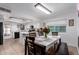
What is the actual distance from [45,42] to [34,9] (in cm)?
60

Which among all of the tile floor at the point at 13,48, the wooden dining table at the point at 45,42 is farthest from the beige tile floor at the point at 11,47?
the wooden dining table at the point at 45,42

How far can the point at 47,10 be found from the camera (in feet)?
5.49

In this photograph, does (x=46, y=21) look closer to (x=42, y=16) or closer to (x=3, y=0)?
(x=42, y=16)

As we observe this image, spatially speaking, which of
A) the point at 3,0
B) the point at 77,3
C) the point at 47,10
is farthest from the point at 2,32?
the point at 77,3

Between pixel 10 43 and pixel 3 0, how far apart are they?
754 mm

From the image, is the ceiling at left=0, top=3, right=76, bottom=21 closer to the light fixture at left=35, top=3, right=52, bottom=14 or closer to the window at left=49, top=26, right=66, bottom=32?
the light fixture at left=35, top=3, right=52, bottom=14

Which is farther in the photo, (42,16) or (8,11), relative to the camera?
(42,16)

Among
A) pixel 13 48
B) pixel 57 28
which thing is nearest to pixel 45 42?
pixel 57 28

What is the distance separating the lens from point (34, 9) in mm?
1677

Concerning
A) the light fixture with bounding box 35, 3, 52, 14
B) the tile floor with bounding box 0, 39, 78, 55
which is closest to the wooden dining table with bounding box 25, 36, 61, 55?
the tile floor with bounding box 0, 39, 78, 55

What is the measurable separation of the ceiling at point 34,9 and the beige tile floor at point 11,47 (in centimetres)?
46

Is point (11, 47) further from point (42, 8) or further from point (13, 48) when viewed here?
point (42, 8)

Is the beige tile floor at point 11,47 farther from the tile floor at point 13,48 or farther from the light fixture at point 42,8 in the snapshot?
the light fixture at point 42,8

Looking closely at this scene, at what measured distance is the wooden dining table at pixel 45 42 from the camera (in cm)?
164
